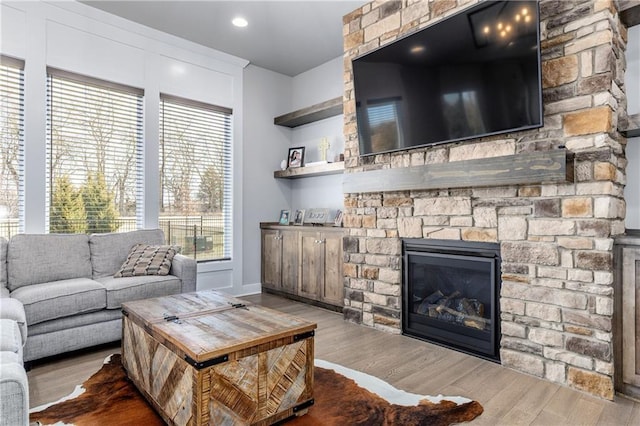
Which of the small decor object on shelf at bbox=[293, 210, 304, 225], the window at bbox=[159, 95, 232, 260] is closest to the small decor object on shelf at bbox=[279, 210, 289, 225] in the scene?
the small decor object on shelf at bbox=[293, 210, 304, 225]

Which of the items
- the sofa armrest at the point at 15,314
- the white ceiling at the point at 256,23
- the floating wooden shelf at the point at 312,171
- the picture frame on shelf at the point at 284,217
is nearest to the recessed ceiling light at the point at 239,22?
the white ceiling at the point at 256,23

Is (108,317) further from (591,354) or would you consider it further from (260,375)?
(591,354)

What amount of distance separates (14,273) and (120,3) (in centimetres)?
250

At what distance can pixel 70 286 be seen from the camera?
2.71 metres

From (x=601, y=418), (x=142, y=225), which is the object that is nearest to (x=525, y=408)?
(x=601, y=418)

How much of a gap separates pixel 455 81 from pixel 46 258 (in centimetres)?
350

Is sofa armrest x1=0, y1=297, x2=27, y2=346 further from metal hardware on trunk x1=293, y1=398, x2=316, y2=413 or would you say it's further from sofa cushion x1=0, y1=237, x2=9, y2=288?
metal hardware on trunk x1=293, y1=398, x2=316, y2=413

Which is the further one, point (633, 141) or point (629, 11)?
point (633, 141)

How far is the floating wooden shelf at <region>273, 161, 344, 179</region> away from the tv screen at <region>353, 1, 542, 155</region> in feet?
2.47

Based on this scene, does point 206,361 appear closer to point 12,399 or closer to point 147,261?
point 12,399

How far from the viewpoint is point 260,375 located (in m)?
1.72

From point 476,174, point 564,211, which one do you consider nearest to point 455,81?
point 476,174

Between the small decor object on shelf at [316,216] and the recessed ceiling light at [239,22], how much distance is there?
2.18 metres

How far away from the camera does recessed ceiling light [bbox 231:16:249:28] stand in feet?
11.9
